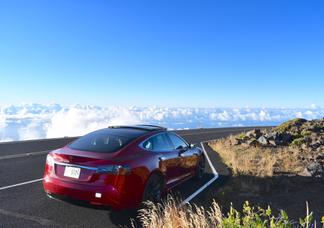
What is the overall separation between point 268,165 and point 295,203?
14.2ft

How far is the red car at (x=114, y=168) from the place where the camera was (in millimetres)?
5668

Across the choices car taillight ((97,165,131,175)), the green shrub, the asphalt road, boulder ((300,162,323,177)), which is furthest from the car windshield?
the green shrub

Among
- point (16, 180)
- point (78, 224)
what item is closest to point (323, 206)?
point (78, 224)

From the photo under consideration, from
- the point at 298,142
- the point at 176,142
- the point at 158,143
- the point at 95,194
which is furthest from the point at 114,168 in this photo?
the point at 298,142

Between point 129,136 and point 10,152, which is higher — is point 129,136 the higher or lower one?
the higher one

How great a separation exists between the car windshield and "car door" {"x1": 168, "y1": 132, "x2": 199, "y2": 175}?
72.2 inches

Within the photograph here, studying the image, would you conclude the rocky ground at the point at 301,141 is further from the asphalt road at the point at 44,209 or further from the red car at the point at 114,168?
the red car at the point at 114,168

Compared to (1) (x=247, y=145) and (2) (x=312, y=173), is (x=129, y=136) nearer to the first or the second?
(2) (x=312, y=173)

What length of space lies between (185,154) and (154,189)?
213 cm

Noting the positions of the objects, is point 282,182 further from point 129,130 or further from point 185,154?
point 129,130

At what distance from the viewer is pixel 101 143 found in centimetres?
663

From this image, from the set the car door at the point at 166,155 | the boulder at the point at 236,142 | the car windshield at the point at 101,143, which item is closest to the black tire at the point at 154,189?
the car door at the point at 166,155

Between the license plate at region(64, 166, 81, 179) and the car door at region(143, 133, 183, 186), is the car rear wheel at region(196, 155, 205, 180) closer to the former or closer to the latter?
the car door at region(143, 133, 183, 186)

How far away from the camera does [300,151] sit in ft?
52.6
